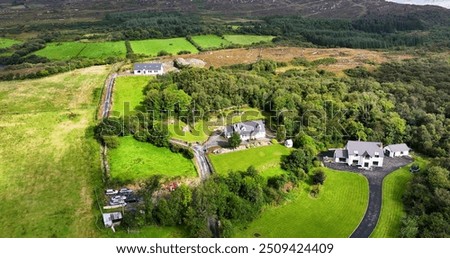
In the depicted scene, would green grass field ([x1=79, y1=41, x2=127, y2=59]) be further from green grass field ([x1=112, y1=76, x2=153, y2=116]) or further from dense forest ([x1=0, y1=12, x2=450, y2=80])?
green grass field ([x1=112, y1=76, x2=153, y2=116])

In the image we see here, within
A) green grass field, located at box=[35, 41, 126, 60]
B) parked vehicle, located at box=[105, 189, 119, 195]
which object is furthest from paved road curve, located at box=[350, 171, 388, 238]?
green grass field, located at box=[35, 41, 126, 60]

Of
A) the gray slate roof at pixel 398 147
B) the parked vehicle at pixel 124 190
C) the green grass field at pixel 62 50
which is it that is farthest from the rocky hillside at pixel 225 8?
the parked vehicle at pixel 124 190

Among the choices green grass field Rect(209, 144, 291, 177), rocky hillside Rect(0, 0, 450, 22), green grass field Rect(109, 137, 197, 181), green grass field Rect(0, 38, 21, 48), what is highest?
rocky hillside Rect(0, 0, 450, 22)

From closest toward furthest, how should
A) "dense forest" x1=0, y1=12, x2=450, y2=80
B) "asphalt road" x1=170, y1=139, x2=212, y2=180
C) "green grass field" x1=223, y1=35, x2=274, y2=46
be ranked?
1. "asphalt road" x1=170, y1=139, x2=212, y2=180
2. "dense forest" x1=0, y1=12, x2=450, y2=80
3. "green grass field" x1=223, y1=35, x2=274, y2=46

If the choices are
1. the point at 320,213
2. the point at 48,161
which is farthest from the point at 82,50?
the point at 320,213

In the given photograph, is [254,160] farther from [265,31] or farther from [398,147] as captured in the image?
[265,31]

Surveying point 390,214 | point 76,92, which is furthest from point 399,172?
point 76,92
